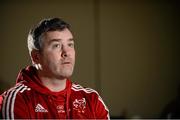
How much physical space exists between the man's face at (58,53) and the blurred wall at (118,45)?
139 cm

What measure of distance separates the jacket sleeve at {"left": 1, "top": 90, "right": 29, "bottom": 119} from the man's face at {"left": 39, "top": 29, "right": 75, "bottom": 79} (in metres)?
0.14

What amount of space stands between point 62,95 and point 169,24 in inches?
76.1

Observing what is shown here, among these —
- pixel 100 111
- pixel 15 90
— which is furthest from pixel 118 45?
pixel 15 90

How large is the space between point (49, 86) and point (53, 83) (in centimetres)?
2

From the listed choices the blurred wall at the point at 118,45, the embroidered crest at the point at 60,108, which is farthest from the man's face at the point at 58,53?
the blurred wall at the point at 118,45

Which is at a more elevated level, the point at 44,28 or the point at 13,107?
the point at 44,28

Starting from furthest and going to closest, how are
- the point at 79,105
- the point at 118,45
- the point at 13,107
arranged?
the point at 118,45, the point at 79,105, the point at 13,107

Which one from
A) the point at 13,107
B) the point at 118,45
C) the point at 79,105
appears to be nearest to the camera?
the point at 13,107

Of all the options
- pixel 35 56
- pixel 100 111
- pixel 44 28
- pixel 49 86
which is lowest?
pixel 100 111

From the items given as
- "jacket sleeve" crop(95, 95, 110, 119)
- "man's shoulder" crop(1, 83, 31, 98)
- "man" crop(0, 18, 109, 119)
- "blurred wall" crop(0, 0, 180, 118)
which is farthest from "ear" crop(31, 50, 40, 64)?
"blurred wall" crop(0, 0, 180, 118)

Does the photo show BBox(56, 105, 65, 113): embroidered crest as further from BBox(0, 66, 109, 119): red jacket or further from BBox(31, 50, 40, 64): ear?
BBox(31, 50, 40, 64): ear

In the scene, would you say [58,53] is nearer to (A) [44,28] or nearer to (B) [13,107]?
(A) [44,28]

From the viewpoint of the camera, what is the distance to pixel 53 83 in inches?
56.8

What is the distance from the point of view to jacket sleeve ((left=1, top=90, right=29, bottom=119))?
1352mm
